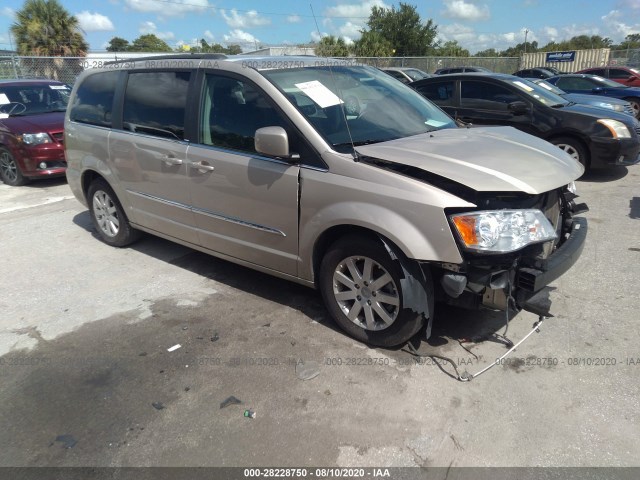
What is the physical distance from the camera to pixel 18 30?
2417 cm

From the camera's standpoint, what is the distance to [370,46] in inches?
1411

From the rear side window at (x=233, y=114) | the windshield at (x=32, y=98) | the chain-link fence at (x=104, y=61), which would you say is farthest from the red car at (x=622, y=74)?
the rear side window at (x=233, y=114)

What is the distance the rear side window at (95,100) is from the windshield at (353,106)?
7.07ft

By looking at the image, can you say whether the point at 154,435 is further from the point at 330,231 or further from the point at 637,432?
the point at 637,432

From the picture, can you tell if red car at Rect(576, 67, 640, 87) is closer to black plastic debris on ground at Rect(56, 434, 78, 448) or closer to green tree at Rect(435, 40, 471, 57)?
black plastic debris on ground at Rect(56, 434, 78, 448)

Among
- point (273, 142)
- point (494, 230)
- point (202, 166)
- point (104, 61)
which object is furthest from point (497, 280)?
point (104, 61)

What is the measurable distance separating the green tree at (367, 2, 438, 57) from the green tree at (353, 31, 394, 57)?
651 centimetres

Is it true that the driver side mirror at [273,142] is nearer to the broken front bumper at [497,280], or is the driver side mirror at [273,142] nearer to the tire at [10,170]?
the broken front bumper at [497,280]

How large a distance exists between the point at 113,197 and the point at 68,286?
108 centimetres

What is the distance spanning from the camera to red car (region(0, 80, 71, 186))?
26.5 feet

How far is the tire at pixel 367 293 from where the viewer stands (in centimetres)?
310

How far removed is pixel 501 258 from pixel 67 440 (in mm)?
2650

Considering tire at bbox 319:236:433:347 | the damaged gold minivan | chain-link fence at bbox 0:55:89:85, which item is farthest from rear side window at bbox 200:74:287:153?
chain-link fence at bbox 0:55:89:85

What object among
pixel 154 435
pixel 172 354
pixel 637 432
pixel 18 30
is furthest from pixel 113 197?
pixel 18 30
